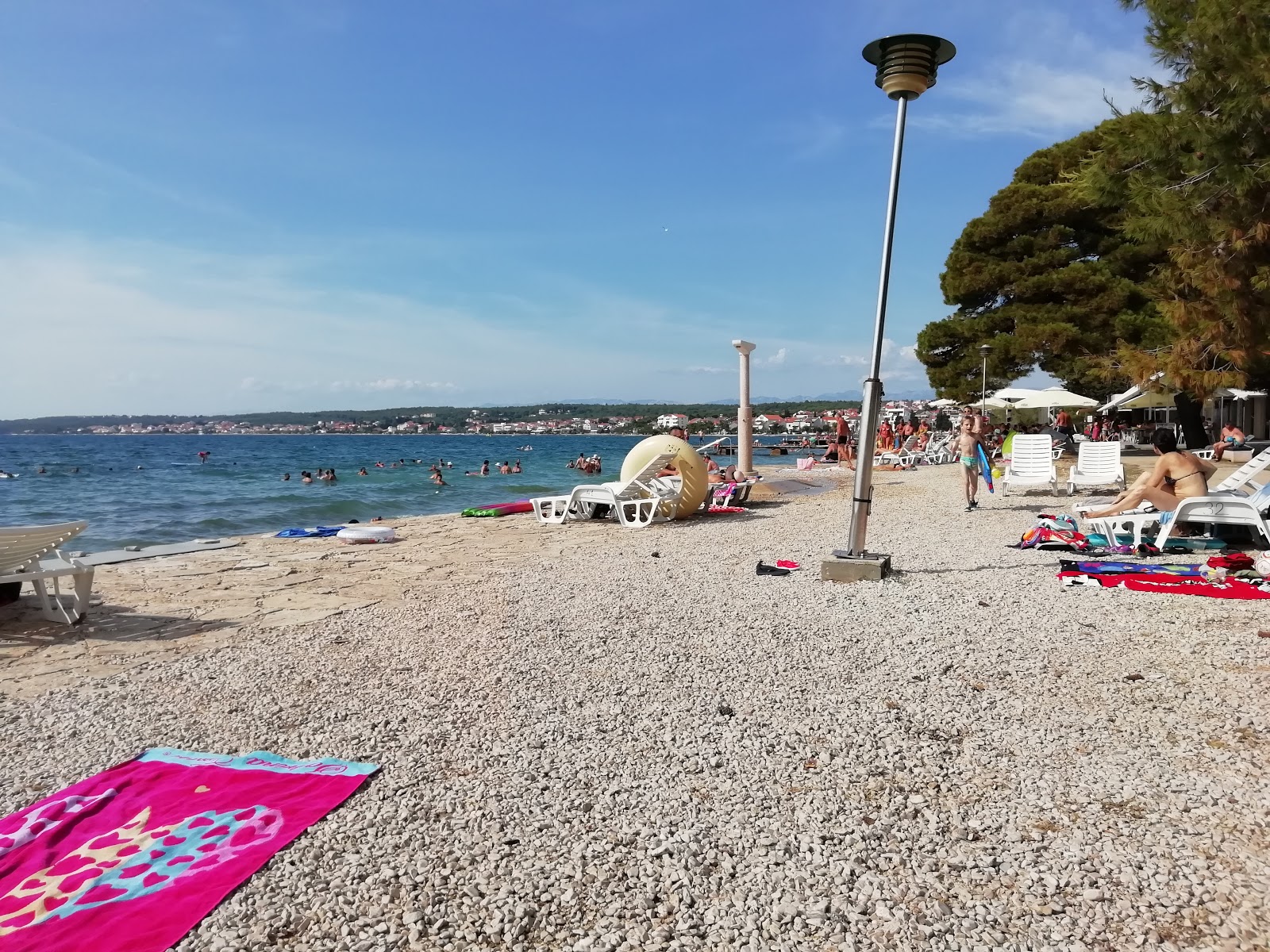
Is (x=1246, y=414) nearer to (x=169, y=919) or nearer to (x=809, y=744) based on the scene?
(x=809, y=744)

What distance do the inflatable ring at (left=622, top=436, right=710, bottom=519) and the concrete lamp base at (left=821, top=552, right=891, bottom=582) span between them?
4.65 meters

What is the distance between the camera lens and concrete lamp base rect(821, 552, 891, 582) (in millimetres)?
6617

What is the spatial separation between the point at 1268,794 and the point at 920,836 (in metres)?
1.22

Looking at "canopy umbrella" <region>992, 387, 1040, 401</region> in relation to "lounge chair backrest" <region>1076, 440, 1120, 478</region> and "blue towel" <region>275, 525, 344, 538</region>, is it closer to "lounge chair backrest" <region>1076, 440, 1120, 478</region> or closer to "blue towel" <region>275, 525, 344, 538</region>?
"lounge chair backrest" <region>1076, 440, 1120, 478</region>

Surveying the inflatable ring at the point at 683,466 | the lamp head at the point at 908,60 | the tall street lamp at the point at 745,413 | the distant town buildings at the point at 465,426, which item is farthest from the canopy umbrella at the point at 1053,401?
the distant town buildings at the point at 465,426

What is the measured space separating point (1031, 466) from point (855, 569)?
674 cm

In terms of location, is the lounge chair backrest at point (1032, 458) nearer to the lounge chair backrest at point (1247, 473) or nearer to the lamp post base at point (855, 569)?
the lounge chair backrest at point (1247, 473)

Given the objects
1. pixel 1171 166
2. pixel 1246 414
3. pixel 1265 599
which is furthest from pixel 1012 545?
pixel 1246 414

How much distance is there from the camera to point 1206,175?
9398 millimetres

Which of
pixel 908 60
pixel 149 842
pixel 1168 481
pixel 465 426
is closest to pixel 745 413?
pixel 1168 481

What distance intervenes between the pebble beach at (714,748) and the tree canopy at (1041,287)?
19728mm

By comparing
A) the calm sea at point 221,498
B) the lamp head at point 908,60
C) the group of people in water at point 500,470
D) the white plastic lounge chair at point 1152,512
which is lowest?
the calm sea at point 221,498

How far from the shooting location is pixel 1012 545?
8273mm

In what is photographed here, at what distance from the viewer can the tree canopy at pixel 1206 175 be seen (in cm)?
860
